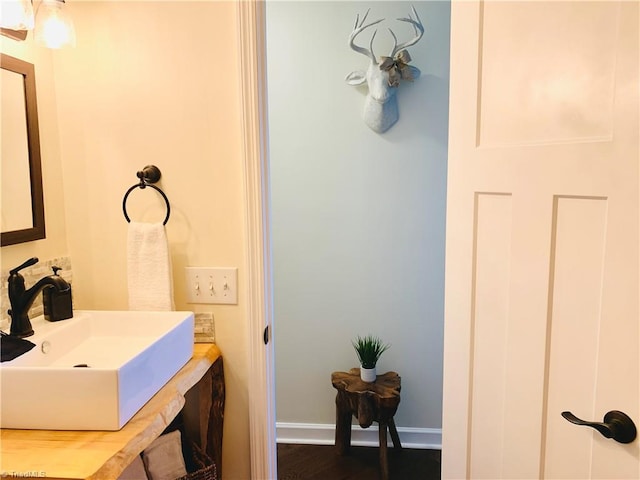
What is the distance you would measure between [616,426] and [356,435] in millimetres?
1862

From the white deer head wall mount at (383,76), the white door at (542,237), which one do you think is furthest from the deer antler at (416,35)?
the white door at (542,237)

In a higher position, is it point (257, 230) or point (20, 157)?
point (20, 157)

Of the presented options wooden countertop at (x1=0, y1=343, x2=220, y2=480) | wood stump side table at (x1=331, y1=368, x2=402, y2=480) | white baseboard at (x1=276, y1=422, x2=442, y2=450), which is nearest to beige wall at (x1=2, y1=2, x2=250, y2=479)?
wooden countertop at (x1=0, y1=343, x2=220, y2=480)

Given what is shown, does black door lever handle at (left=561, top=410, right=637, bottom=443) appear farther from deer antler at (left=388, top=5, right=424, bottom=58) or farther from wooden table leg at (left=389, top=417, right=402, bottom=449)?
deer antler at (left=388, top=5, right=424, bottom=58)

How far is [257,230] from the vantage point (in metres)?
1.33

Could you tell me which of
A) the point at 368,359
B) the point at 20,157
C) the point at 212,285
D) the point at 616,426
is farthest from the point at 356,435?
the point at 20,157

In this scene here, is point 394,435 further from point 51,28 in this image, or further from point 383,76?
point 51,28

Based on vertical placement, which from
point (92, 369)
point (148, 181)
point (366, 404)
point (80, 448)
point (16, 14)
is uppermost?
point (16, 14)

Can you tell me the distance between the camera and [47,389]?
35.9 inches

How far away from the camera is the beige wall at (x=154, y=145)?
131cm

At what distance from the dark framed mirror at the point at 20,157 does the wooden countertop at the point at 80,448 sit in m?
0.56

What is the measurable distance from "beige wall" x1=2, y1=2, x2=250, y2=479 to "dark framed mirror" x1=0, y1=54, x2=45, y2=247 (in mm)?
52

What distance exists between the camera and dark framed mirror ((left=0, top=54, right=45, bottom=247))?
1175mm

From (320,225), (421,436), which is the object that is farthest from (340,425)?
(320,225)
